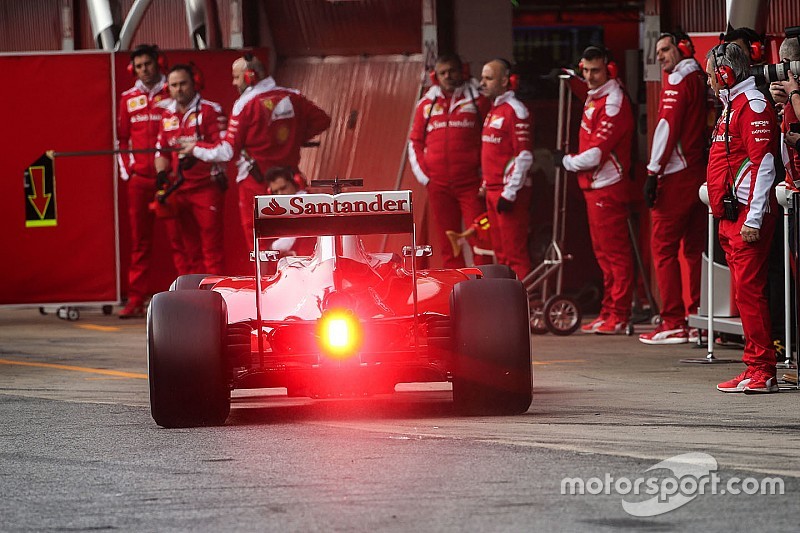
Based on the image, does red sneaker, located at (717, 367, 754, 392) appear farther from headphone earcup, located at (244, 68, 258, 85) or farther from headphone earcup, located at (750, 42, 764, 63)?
headphone earcup, located at (244, 68, 258, 85)

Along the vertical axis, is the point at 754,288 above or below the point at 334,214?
below

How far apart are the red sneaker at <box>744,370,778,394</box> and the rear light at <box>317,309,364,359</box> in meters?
2.42

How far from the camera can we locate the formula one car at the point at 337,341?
26.3 ft

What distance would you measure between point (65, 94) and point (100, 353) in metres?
4.46

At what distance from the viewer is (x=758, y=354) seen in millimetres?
9422

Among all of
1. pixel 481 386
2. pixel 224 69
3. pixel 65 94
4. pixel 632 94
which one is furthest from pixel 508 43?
pixel 481 386

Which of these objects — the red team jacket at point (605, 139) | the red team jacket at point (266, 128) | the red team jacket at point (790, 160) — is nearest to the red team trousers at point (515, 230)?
the red team jacket at point (605, 139)

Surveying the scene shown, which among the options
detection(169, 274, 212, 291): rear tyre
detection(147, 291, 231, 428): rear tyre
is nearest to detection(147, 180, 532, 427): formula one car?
detection(147, 291, 231, 428): rear tyre

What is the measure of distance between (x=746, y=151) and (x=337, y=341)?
2.82m

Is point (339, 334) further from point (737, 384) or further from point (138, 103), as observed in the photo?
point (138, 103)

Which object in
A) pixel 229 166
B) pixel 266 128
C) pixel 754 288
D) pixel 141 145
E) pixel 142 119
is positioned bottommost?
pixel 754 288

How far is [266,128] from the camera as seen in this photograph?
16.2 meters

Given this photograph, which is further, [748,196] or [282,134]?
[282,134]

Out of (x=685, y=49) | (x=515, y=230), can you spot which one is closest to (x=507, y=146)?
(x=515, y=230)
